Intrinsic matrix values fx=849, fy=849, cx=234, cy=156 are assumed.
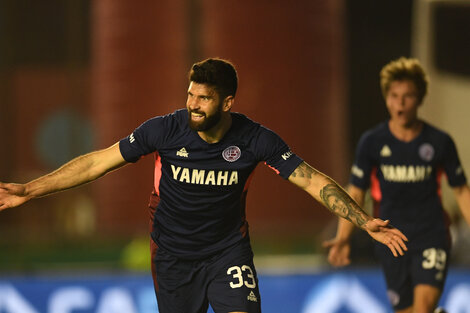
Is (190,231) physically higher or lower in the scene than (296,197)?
higher

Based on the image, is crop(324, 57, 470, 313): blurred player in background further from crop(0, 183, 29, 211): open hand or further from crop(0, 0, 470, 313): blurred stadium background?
crop(0, 183, 29, 211): open hand

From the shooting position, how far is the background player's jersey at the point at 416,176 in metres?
5.87

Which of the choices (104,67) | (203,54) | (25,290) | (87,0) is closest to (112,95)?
(104,67)

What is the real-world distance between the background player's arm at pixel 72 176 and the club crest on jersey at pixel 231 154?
1.93 ft

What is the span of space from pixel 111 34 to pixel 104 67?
438mm

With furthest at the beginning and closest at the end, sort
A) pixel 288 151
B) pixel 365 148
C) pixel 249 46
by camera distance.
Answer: pixel 249 46 → pixel 365 148 → pixel 288 151

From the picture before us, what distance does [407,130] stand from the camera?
5.95m

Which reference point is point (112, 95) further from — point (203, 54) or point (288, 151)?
point (288, 151)

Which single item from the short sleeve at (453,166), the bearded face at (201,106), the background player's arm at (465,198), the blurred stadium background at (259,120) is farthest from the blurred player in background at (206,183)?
the blurred stadium background at (259,120)

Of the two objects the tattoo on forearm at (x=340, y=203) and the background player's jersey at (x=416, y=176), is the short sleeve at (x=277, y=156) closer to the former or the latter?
the tattoo on forearm at (x=340, y=203)

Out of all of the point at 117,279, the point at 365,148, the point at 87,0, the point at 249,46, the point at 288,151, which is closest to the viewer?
the point at 288,151

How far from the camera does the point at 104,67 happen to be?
1066cm

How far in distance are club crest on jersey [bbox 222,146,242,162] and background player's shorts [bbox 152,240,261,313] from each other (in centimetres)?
52

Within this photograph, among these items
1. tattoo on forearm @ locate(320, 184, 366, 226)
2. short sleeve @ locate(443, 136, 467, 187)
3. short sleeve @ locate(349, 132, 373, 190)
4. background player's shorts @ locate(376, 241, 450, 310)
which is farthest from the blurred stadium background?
tattoo on forearm @ locate(320, 184, 366, 226)
